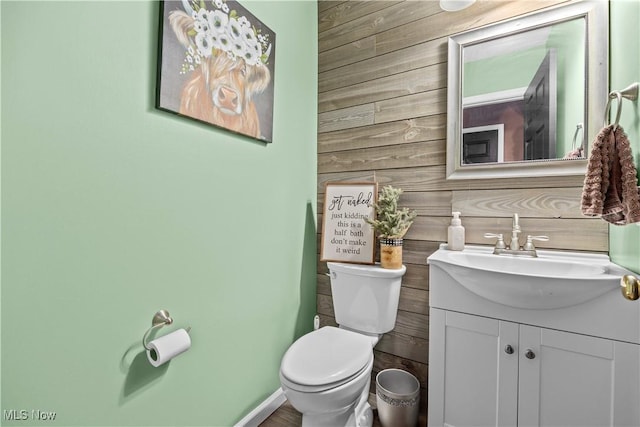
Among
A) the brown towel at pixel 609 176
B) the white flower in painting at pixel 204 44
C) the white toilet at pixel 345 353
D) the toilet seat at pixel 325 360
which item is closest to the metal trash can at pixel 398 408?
the white toilet at pixel 345 353

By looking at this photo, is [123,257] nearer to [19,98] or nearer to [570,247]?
[19,98]

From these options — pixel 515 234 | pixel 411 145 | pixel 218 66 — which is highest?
pixel 218 66

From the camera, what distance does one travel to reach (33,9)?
29.2 inches

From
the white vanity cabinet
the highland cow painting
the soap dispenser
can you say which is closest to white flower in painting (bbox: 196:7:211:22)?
the highland cow painting

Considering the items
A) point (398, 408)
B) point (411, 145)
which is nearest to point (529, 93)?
point (411, 145)

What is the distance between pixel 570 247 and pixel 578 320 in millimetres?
414

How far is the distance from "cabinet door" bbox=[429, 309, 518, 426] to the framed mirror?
2.29ft

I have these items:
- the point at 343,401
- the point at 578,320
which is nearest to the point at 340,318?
the point at 343,401

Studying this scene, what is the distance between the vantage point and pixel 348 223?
1697 mm

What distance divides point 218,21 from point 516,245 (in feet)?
5.21

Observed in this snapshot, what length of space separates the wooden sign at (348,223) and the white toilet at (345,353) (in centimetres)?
11

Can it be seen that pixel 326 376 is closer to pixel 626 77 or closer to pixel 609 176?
pixel 609 176

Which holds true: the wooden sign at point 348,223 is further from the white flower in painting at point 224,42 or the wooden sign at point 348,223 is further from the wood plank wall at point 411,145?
the white flower in painting at point 224,42

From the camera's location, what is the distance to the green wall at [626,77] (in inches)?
35.2
